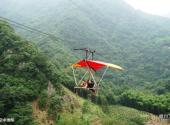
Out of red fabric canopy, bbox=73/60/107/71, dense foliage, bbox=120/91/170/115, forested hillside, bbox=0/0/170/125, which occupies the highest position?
forested hillside, bbox=0/0/170/125

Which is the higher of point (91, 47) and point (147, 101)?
point (91, 47)

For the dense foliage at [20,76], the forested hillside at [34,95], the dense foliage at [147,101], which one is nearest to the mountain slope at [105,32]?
the dense foliage at [147,101]

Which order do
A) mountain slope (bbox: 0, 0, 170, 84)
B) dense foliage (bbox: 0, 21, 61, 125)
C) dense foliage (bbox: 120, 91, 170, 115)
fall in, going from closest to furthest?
dense foliage (bbox: 0, 21, 61, 125) → dense foliage (bbox: 120, 91, 170, 115) → mountain slope (bbox: 0, 0, 170, 84)

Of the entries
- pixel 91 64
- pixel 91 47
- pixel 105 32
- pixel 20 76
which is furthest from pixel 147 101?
pixel 105 32

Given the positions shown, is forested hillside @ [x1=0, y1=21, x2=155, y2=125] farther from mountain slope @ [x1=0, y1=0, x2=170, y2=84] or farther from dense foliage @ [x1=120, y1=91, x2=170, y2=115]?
mountain slope @ [x1=0, y1=0, x2=170, y2=84]

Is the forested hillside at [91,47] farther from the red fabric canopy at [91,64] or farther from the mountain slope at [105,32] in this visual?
the red fabric canopy at [91,64]

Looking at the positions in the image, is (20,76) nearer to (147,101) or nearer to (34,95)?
(34,95)

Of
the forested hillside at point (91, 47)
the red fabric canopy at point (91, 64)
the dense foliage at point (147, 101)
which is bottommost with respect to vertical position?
the dense foliage at point (147, 101)

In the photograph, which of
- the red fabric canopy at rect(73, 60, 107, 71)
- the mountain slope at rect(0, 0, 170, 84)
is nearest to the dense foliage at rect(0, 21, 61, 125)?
the red fabric canopy at rect(73, 60, 107, 71)

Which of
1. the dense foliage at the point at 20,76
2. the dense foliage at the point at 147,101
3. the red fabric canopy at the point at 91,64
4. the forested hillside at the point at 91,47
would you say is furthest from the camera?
the dense foliage at the point at 147,101

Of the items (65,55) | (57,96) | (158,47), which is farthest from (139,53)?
(57,96)

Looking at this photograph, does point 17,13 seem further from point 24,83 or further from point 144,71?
point 24,83
